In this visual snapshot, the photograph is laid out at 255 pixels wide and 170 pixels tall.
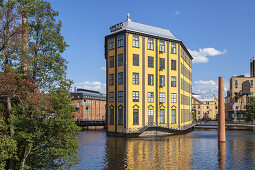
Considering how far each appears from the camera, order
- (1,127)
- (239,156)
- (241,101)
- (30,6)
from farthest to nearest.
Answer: (241,101) < (239,156) < (30,6) < (1,127)

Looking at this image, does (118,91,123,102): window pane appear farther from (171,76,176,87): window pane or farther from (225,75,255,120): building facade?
(225,75,255,120): building facade

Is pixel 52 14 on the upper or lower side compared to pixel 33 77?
upper

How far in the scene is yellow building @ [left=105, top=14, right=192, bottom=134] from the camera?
58.6m

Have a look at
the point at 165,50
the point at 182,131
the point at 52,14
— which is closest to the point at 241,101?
the point at 182,131

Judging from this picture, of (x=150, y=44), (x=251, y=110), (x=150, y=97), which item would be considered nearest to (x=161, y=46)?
(x=150, y=44)

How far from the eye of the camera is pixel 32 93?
18594 millimetres

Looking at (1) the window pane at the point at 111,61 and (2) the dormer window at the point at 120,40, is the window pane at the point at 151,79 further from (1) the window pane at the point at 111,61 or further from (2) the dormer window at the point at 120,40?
(2) the dormer window at the point at 120,40

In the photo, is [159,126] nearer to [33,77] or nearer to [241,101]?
[33,77]

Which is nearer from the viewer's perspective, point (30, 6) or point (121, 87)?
point (30, 6)

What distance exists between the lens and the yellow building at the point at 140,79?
58.6 meters

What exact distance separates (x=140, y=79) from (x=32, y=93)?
140 ft

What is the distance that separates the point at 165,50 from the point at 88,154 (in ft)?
119

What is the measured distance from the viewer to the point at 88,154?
3675 cm

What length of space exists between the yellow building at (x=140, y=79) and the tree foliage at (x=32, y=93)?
123 ft
